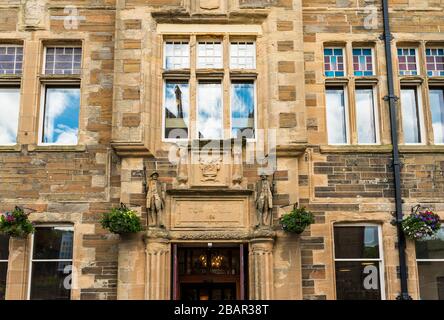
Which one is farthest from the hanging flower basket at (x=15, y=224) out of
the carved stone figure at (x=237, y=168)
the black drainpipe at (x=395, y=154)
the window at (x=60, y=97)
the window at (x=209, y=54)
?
the black drainpipe at (x=395, y=154)

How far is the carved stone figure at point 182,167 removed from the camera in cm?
1291

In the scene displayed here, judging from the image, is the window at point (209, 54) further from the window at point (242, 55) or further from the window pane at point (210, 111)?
the window pane at point (210, 111)

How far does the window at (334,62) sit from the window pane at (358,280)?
4.48 m

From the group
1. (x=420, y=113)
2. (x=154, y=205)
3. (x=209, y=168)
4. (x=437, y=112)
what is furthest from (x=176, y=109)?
(x=437, y=112)

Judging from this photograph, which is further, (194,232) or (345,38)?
(345,38)

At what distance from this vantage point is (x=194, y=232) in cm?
1268

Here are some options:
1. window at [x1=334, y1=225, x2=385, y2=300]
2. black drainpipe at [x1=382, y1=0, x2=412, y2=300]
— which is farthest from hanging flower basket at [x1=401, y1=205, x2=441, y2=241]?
window at [x1=334, y1=225, x2=385, y2=300]

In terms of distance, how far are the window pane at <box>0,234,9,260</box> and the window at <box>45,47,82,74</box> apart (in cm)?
399

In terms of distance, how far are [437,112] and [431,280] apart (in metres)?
4.03

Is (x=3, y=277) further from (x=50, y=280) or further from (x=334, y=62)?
(x=334, y=62)

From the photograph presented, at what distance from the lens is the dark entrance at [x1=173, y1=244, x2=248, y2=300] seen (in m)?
14.1

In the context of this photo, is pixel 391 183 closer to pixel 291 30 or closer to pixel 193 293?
pixel 291 30

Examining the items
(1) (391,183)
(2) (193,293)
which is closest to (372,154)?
(1) (391,183)

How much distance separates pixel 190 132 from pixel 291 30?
3.34 metres
